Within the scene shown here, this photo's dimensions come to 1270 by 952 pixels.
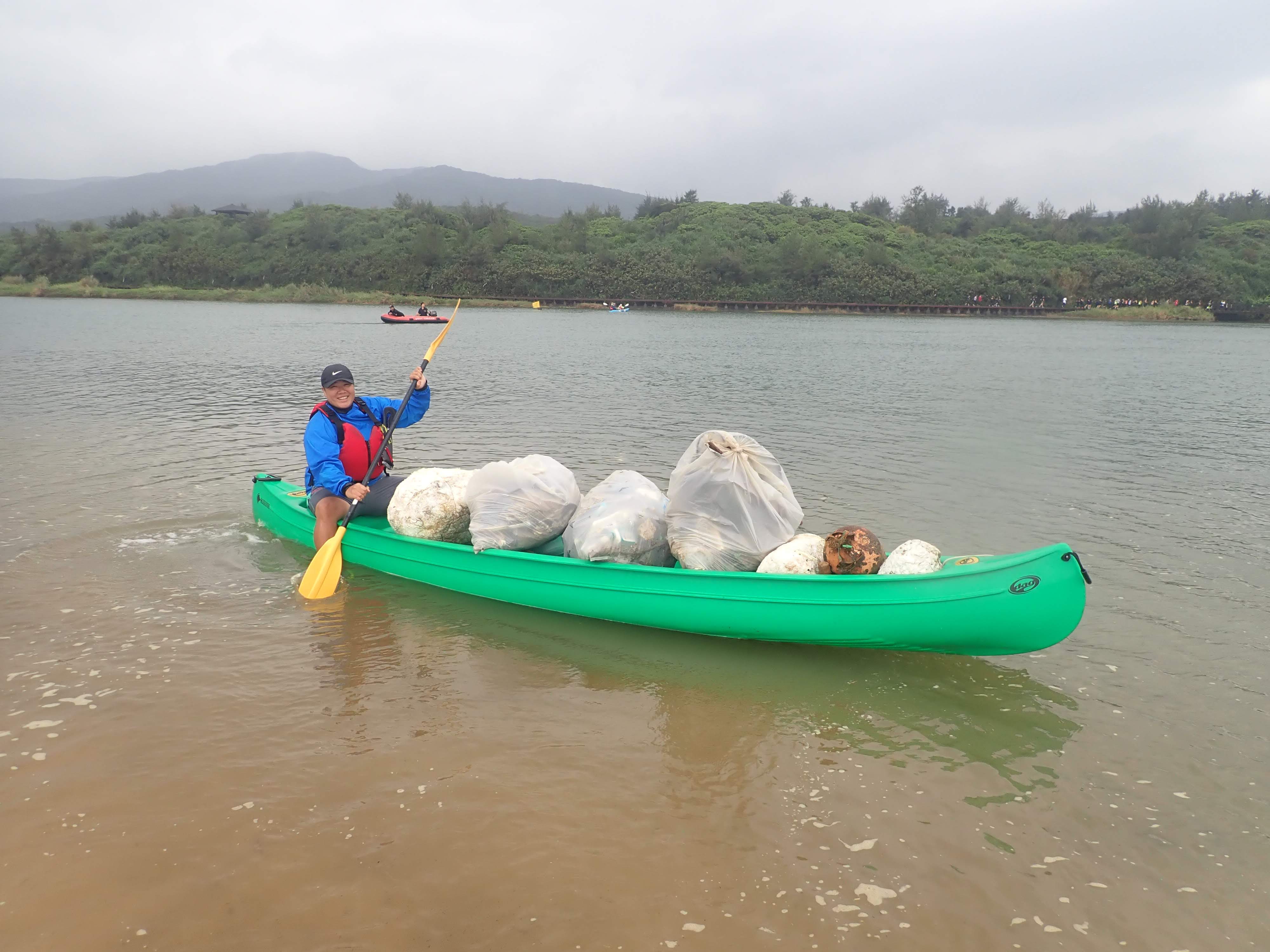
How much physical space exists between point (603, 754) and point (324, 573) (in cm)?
339

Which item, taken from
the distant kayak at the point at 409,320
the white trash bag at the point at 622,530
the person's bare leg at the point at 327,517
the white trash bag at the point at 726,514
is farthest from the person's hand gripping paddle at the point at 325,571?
the distant kayak at the point at 409,320

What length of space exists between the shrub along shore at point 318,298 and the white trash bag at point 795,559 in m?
67.8

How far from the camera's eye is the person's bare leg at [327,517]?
7.01m

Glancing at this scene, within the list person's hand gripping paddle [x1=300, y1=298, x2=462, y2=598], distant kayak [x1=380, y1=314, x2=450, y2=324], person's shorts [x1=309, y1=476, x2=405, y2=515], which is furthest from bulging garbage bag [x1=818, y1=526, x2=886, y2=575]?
distant kayak [x1=380, y1=314, x2=450, y2=324]

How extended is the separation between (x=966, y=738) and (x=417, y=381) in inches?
214

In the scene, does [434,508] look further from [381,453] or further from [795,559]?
[795,559]

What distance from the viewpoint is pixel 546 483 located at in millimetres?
6297

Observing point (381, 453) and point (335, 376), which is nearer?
point (335, 376)

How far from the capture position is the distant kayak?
154 ft

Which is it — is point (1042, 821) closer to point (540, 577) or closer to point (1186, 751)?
point (1186, 751)

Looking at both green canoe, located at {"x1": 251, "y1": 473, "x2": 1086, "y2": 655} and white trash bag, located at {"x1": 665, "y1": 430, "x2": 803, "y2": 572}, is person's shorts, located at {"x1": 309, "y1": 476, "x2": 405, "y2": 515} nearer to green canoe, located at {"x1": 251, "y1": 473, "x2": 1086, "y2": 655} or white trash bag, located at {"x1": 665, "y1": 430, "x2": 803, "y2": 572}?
green canoe, located at {"x1": 251, "y1": 473, "x2": 1086, "y2": 655}

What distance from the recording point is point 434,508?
6.65m

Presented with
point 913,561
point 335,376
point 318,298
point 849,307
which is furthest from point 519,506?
point 318,298

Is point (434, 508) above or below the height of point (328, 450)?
below
